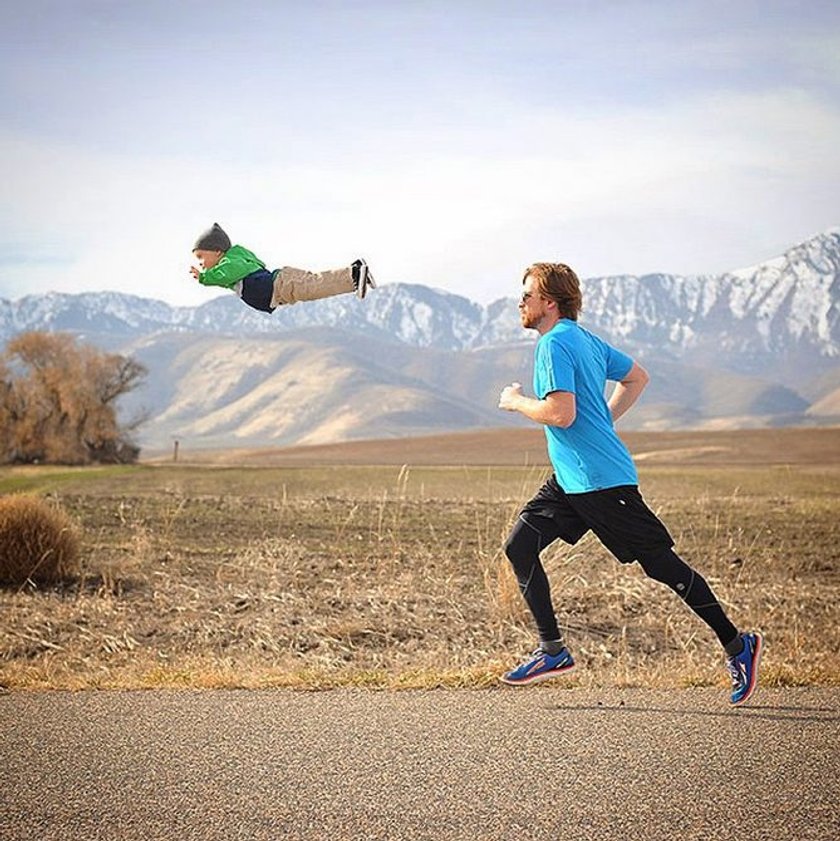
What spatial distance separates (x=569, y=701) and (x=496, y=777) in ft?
4.74

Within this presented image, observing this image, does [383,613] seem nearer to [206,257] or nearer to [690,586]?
[690,586]

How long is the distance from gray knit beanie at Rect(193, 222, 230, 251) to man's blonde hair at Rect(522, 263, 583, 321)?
1614mm

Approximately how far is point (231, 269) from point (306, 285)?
1.25ft

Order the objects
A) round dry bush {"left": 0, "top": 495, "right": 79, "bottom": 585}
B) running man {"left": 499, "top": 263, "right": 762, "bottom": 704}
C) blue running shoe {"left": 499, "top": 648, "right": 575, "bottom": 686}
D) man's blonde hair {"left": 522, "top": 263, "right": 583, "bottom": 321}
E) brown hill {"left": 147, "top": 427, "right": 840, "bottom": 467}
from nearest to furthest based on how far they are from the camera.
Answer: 1. running man {"left": 499, "top": 263, "right": 762, "bottom": 704}
2. man's blonde hair {"left": 522, "top": 263, "right": 583, "bottom": 321}
3. blue running shoe {"left": 499, "top": 648, "right": 575, "bottom": 686}
4. round dry bush {"left": 0, "top": 495, "right": 79, "bottom": 585}
5. brown hill {"left": 147, "top": 427, "right": 840, "bottom": 467}

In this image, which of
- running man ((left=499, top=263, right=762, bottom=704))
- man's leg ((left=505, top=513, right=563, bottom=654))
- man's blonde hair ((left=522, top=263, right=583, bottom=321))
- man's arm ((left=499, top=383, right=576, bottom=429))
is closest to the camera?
man's arm ((left=499, top=383, right=576, bottom=429))

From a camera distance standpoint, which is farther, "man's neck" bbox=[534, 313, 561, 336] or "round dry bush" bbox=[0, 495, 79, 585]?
"round dry bush" bbox=[0, 495, 79, 585]

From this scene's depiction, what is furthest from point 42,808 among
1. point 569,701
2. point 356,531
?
point 356,531

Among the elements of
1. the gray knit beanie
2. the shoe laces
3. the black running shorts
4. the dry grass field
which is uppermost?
the gray knit beanie

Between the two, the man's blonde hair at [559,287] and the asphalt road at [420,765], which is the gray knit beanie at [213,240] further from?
the asphalt road at [420,765]

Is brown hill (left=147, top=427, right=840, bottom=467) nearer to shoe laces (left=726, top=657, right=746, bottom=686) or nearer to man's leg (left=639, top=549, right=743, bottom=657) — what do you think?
man's leg (left=639, top=549, right=743, bottom=657)

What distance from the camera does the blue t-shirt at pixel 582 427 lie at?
5797mm

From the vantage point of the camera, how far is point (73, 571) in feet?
Answer: 40.8

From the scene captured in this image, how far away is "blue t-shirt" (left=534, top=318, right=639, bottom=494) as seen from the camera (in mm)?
5797

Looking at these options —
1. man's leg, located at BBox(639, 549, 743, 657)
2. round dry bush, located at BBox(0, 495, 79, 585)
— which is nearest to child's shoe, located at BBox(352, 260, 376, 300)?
man's leg, located at BBox(639, 549, 743, 657)
